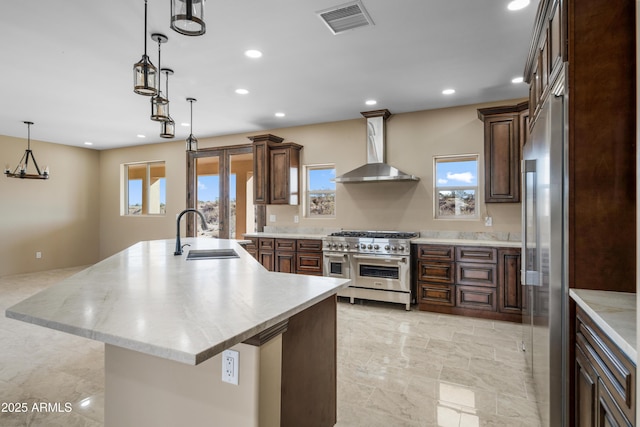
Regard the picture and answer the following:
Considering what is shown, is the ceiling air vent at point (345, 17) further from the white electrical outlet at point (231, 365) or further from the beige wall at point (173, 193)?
the beige wall at point (173, 193)

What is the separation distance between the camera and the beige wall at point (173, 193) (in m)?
4.93

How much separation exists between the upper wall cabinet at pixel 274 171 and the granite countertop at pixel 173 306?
363 cm

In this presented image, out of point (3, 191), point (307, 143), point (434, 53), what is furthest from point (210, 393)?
point (3, 191)

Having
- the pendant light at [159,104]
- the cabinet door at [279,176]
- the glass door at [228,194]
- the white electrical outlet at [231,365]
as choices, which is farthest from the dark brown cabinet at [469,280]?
the white electrical outlet at [231,365]

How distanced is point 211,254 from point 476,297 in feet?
10.2

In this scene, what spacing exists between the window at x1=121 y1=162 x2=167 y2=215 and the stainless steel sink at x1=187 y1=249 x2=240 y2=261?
4.94 metres

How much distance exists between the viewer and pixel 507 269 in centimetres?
401

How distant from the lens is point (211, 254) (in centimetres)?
293

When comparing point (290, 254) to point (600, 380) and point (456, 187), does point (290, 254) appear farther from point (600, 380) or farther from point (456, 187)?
point (600, 380)

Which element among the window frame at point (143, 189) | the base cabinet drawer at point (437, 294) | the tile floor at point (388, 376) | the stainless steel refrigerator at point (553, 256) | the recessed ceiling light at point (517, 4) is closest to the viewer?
the stainless steel refrigerator at point (553, 256)

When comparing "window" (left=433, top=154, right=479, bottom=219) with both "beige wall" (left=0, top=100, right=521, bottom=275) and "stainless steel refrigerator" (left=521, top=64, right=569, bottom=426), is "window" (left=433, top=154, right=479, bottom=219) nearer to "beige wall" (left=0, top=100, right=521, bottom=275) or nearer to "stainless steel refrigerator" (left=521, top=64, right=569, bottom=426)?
"beige wall" (left=0, top=100, right=521, bottom=275)

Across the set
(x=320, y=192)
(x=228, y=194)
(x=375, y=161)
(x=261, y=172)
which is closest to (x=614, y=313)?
(x=375, y=161)

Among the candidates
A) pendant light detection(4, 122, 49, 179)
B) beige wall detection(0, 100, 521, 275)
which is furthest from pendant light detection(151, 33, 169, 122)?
pendant light detection(4, 122, 49, 179)

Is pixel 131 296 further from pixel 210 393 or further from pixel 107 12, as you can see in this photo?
pixel 107 12
